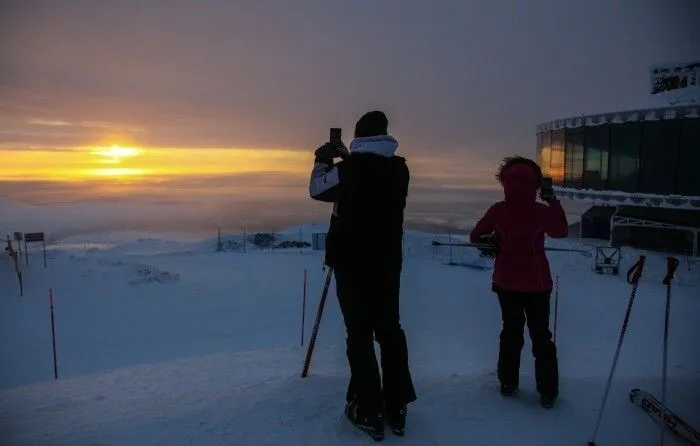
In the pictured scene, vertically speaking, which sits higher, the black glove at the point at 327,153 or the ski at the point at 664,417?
the black glove at the point at 327,153

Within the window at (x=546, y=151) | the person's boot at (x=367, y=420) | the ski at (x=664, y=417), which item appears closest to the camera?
the ski at (x=664, y=417)

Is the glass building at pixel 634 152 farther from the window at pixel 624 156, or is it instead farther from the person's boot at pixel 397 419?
the person's boot at pixel 397 419

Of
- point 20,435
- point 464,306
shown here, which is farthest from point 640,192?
point 20,435

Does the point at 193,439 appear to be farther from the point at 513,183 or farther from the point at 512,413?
the point at 513,183

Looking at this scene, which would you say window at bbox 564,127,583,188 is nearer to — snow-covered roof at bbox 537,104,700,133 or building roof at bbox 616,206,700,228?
snow-covered roof at bbox 537,104,700,133

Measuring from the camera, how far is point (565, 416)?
4.38 m

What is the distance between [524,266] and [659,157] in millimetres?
24991

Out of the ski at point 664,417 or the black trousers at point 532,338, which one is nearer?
the ski at point 664,417

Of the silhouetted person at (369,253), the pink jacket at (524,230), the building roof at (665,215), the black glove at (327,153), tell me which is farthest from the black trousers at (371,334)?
the building roof at (665,215)

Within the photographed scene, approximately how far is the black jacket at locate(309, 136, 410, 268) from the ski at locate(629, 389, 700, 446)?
2.58 meters

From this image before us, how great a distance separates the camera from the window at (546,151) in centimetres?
3209

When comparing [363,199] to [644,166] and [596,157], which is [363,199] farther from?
[596,157]

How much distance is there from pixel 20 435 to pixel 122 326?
35.6ft

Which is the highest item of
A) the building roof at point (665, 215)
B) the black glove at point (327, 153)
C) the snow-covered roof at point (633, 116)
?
the snow-covered roof at point (633, 116)
